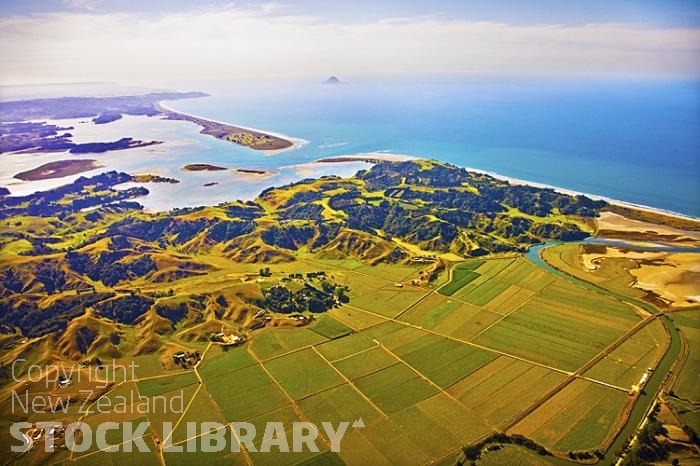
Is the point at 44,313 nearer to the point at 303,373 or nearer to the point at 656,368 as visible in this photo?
the point at 303,373

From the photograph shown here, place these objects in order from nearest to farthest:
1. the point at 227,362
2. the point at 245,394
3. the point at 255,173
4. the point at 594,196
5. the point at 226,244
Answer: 1. the point at 245,394
2. the point at 227,362
3. the point at 226,244
4. the point at 594,196
5. the point at 255,173

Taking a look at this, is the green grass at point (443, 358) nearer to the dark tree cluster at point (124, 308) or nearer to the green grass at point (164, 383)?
the green grass at point (164, 383)

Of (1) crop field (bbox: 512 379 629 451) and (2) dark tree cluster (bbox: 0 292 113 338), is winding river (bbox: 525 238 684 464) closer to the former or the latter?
(1) crop field (bbox: 512 379 629 451)

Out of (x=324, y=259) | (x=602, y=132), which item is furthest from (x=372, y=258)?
(x=602, y=132)

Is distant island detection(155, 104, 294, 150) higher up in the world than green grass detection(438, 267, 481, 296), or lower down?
higher up

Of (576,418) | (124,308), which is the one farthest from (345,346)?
(124,308)

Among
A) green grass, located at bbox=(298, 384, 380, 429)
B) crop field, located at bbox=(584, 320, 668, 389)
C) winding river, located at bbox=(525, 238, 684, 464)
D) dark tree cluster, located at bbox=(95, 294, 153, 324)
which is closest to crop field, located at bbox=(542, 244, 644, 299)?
winding river, located at bbox=(525, 238, 684, 464)

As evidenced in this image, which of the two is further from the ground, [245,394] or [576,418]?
[576,418]

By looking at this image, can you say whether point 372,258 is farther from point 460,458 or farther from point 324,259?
point 460,458
